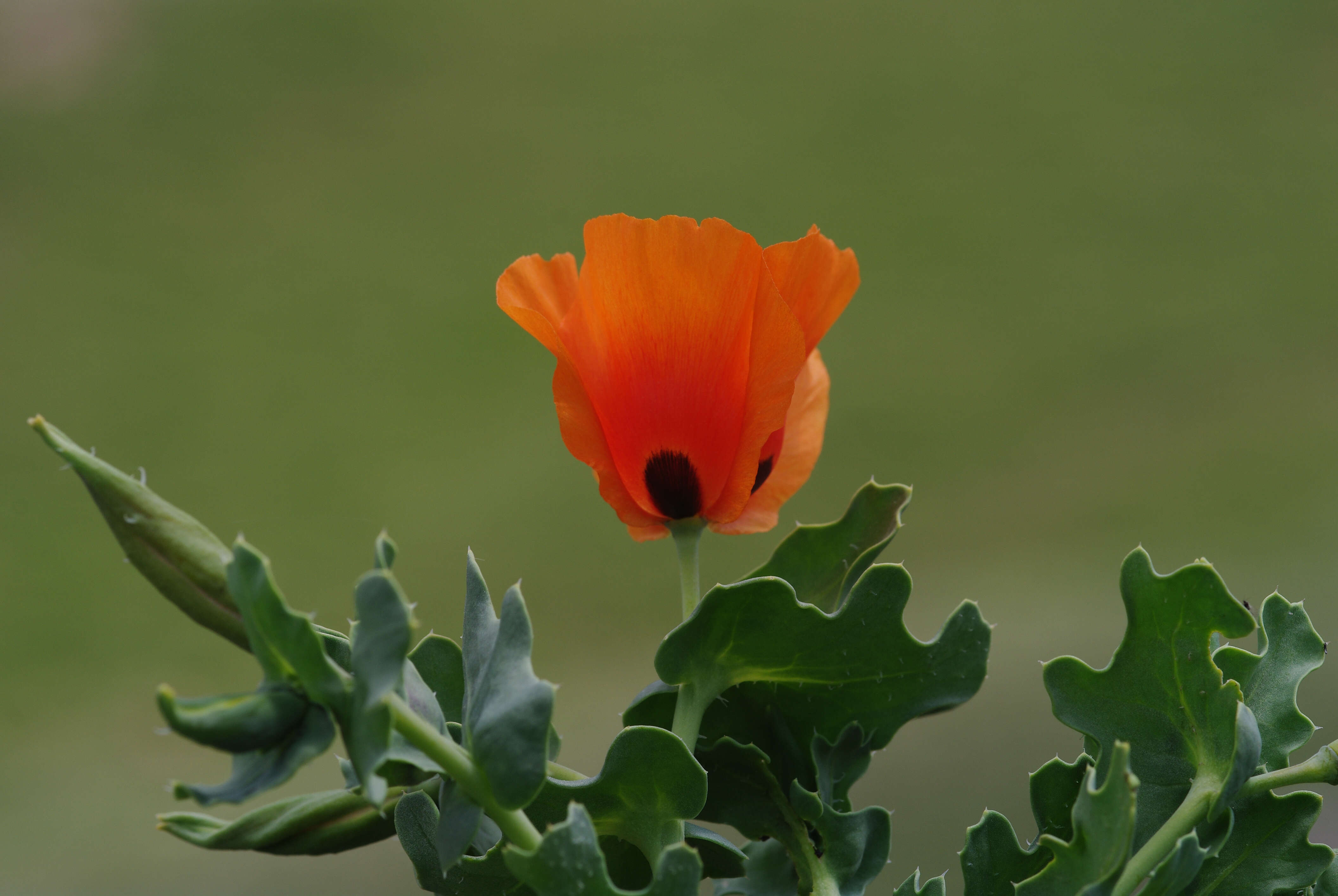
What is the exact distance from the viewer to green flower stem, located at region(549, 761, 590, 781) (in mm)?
250

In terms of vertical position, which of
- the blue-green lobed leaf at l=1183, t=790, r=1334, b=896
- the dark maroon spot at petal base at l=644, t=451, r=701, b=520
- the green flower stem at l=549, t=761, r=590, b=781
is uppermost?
the dark maroon spot at petal base at l=644, t=451, r=701, b=520

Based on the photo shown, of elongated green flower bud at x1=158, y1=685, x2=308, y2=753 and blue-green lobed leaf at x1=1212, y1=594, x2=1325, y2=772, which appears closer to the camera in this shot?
elongated green flower bud at x1=158, y1=685, x2=308, y2=753

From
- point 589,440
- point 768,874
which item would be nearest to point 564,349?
point 589,440

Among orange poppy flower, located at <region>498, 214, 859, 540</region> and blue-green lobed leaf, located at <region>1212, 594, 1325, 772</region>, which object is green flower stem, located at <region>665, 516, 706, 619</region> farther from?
blue-green lobed leaf, located at <region>1212, 594, 1325, 772</region>

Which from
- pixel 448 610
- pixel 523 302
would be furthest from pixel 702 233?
pixel 448 610

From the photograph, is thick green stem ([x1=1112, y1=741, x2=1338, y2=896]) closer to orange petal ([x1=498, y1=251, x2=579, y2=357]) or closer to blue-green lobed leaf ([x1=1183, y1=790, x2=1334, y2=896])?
blue-green lobed leaf ([x1=1183, y1=790, x2=1334, y2=896])

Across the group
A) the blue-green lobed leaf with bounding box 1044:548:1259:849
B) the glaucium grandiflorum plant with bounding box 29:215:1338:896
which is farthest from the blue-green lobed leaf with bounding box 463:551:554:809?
the blue-green lobed leaf with bounding box 1044:548:1259:849

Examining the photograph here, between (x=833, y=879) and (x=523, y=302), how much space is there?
148 millimetres

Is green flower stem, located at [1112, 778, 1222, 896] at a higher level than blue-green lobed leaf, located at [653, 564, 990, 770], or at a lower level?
lower

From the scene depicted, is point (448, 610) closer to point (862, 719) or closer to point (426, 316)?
point (426, 316)

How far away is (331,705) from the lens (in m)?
0.18

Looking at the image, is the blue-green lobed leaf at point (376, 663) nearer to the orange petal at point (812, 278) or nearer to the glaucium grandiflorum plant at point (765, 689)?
the glaucium grandiflorum plant at point (765, 689)

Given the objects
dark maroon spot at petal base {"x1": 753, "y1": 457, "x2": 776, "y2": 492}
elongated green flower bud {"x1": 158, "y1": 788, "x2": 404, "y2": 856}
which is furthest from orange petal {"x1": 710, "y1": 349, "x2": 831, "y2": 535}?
elongated green flower bud {"x1": 158, "y1": 788, "x2": 404, "y2": 856}

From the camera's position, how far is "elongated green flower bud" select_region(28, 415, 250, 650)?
192 millimetres
